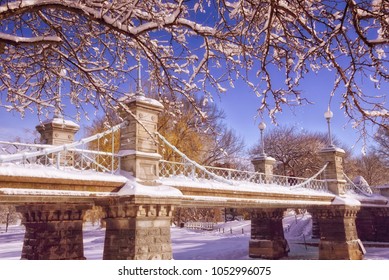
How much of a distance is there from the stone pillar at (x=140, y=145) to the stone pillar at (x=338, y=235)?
12.0 metres

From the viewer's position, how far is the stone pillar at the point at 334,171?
716 inches

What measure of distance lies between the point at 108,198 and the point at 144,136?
1.74 metres

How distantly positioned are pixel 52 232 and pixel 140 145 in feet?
11.4

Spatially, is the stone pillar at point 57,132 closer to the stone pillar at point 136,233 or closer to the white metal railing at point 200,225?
the stone pillar at point 136,233

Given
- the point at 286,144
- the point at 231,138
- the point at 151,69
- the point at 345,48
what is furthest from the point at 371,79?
the point at 286,144

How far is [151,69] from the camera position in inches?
228

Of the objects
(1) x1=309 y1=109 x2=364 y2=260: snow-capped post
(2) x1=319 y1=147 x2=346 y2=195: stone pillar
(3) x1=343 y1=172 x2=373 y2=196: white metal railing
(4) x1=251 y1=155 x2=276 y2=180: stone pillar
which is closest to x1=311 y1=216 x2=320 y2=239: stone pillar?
(3) x1=343 y1=172 x2=373 y2=196: white metal railing

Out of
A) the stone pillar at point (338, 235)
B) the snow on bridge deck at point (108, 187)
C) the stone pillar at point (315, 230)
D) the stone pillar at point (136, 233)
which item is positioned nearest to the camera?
the snow on bridge deck at point (108, 187)

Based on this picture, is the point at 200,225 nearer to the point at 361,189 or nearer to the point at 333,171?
the point at 361,189

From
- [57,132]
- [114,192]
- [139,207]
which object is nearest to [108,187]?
[114,192]

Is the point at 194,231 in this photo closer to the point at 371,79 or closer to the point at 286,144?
the point at 286,144

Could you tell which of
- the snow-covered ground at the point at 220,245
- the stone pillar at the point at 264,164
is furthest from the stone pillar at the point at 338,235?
the stone pillar at the point at 264,164

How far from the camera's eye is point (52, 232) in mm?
9469

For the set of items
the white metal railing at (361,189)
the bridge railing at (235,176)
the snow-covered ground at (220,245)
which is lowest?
the snow-covered ground at (220,245)
